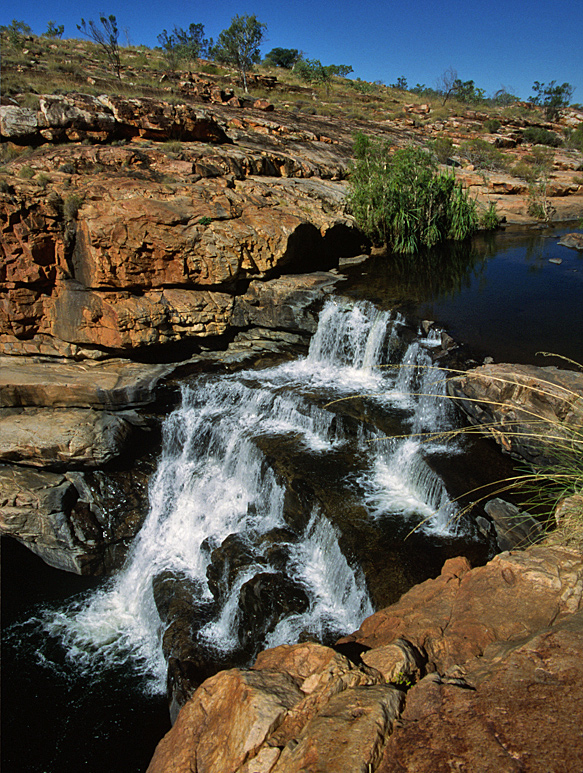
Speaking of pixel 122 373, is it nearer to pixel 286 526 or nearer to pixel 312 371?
pixel 312 371

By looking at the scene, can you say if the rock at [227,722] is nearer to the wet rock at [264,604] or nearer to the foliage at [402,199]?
the wet rock at [264,604]

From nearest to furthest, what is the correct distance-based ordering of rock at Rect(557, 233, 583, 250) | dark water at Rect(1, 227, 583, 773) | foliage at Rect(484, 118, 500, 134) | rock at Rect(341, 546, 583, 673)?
1. rock at Rect(341, 546, 583, 673)
2. dark water at Rect(1, 227, 583, 773)
3. rock at Rect(557, 233, 583, 250)
4. foliage at Rect(484, 118, 500, 134)

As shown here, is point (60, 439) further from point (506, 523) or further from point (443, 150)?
point (443, 150)

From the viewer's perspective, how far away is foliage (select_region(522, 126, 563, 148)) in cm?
3173

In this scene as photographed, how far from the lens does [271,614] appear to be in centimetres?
602

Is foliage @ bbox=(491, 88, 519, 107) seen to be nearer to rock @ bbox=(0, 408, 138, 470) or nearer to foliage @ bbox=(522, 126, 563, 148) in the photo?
foliage @ bbox=(522, 126, 563, 148)

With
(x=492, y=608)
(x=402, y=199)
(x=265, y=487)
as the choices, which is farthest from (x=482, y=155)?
(x=492, y=608)

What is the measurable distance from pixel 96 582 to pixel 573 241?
58.1 feet

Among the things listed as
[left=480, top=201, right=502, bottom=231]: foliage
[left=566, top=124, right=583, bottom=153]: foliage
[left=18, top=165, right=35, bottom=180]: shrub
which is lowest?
[left=18, top=165, right=35, bottom=180]: shrub

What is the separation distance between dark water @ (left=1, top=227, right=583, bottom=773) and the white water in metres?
0.40

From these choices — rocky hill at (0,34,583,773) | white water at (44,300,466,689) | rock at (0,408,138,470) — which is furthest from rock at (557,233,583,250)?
rock at (0,408,138,470)

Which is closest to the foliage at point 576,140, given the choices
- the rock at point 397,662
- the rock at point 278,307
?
the rock at point 278,307

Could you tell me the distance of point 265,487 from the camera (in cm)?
787

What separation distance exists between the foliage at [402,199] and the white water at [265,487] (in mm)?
5622
